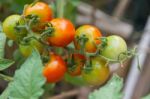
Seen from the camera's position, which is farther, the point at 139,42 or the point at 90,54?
the point at 139,42

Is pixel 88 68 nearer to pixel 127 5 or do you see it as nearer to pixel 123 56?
pixel 123 56

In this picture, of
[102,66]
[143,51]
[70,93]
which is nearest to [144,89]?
[143,51]

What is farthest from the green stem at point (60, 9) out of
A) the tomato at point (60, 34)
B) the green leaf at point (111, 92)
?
the green leaf at point (111, 92)

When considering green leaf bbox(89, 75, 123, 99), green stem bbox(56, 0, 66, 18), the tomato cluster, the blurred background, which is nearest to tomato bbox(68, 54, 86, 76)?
the tomato cluster

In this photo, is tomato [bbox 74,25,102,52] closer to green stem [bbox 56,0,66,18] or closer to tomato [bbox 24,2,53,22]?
tomato [bbox 24,2,53,22]

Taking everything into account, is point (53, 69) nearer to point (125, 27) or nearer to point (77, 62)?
point (77, 62)

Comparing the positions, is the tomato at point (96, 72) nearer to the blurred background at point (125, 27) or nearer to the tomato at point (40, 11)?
the tomato at point (40, 11)
